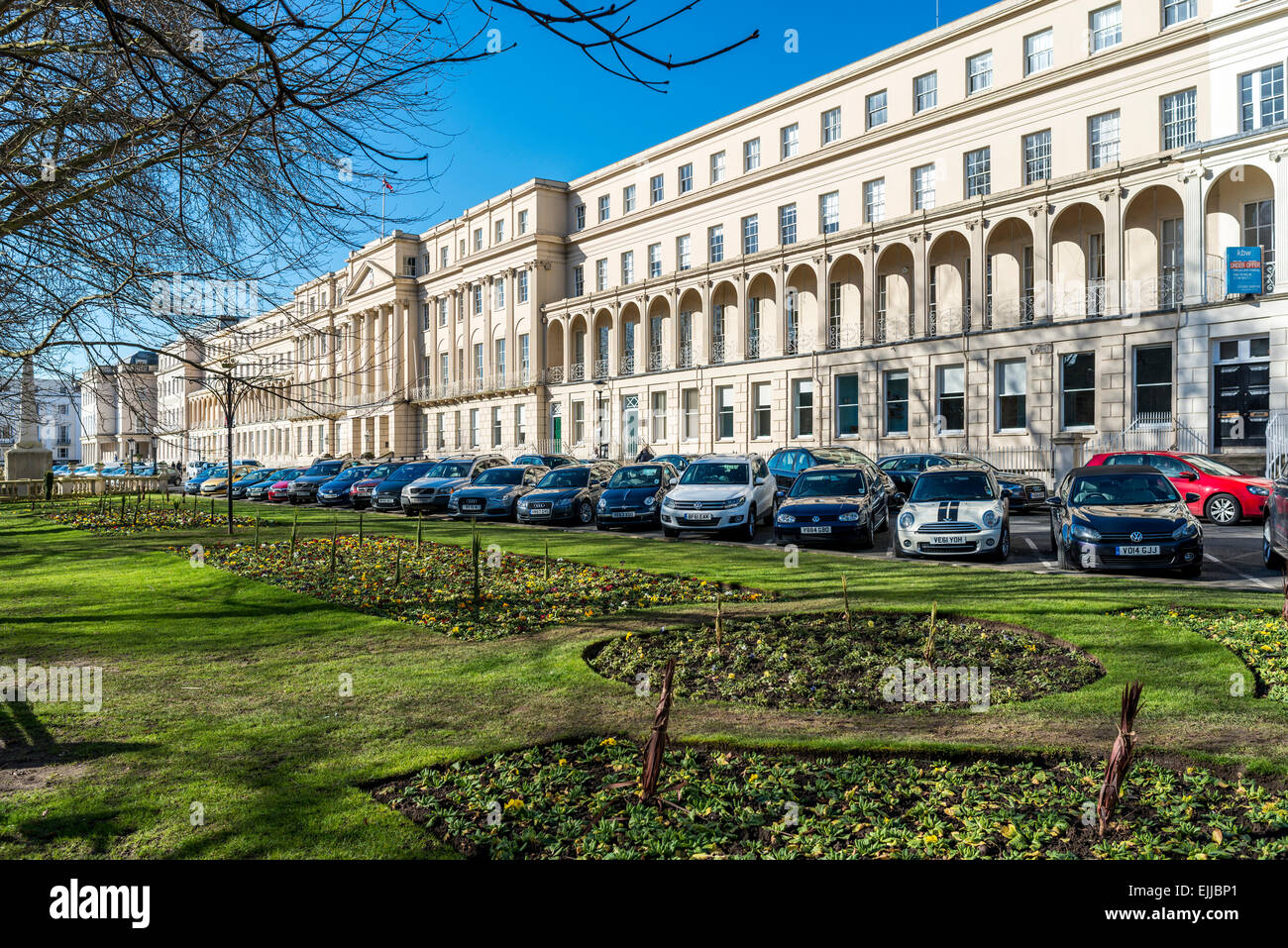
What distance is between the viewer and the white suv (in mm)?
18844

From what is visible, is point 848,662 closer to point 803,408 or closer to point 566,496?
point 566,496

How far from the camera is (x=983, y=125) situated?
3475 cm

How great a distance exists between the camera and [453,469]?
102ft

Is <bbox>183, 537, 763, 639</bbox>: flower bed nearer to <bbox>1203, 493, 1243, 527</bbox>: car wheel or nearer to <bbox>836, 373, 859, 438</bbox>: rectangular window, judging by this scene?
<bbox>1203, 493, 1243, 527</bbox>: car wheel

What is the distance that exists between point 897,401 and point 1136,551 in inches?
961

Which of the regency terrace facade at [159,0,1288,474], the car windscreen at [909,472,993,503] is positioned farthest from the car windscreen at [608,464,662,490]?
the regency terrace facade at [159,0,1288,474]

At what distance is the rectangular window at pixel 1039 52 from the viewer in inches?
1298

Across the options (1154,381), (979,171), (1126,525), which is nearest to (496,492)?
(1126,525)

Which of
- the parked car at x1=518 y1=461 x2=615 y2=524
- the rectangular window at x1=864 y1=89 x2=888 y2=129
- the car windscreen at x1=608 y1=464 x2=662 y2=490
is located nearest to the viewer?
the car windscreen at x1=608 y1=464 x2=662 y2=490

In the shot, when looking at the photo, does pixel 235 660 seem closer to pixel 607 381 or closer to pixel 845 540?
pixel 845 540

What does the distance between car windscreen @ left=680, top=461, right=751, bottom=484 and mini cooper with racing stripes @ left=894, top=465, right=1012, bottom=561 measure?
195 inches

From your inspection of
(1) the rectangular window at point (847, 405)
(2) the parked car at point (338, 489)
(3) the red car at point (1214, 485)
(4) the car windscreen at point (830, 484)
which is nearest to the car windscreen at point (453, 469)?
(2) the parked car at point (338, 489)

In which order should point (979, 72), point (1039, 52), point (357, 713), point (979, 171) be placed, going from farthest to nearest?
point (979, 171) < point (979, 72) < point (1039, 52) < point (357, 713)
